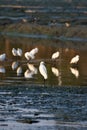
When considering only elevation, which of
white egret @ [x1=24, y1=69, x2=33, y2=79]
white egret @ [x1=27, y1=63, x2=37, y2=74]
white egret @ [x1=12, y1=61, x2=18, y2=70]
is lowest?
white egret @ [x1=24, y1=69, x2=33, y2=79]

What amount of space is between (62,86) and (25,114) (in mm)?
5472

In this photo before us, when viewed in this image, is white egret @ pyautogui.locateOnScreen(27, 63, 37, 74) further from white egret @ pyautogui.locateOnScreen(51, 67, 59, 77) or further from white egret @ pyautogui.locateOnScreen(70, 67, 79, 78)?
white egret @ pyautogui.locateOnScreen(70, 67, 79, 78)

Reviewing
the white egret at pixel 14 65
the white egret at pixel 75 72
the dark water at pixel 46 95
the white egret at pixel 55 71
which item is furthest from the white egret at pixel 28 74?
the white egret at pixel 75 72

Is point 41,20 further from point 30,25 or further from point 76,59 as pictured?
point 76,59

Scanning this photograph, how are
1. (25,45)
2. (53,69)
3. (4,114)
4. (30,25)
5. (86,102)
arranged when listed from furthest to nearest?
(30,25) < (25,45) < (53,69) < (86,102) < (4,114)

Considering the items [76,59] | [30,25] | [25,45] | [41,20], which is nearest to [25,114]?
[76,59]

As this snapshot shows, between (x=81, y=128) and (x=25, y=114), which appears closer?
(x=81, y=128)

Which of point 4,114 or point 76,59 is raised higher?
point 76,59

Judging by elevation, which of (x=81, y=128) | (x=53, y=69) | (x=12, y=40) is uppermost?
(x=12, y=40)

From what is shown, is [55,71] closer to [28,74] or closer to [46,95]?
[28,74]

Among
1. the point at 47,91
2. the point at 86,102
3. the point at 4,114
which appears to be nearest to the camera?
the point at 4,114

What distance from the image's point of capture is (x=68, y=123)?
1664 cm

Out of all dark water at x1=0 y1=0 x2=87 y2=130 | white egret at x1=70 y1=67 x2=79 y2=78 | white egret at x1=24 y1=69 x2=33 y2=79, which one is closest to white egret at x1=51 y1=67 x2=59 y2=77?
dark water at x1=0 y1=0 x2=87 y2=130

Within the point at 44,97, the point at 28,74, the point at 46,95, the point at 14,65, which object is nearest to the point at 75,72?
the point at 28,74
